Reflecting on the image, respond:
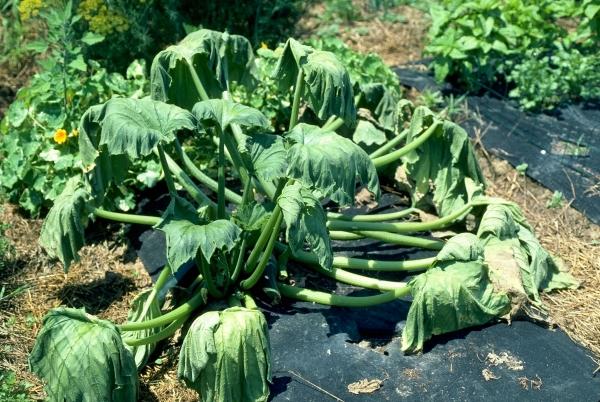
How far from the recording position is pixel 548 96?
231 inches

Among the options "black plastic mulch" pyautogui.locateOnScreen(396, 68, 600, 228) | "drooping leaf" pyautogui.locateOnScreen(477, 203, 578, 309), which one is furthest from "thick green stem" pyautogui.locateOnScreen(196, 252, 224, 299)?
"black plastic mulch" pyautogui.locateOnScreen(396, 68, 600, 228)

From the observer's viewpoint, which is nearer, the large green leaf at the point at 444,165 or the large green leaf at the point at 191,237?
the large green leaf at the point at 191,237

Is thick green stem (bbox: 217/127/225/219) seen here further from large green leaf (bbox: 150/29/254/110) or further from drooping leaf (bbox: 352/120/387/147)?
drooping leaf (bbox: 352/120/387/147)

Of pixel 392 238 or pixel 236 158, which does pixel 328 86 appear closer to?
pixel 236 158

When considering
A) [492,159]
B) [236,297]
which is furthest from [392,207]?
[236,297]

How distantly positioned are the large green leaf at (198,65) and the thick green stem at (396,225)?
3.06 ft

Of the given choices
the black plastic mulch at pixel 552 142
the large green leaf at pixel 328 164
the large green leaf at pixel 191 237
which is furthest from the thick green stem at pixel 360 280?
the black plastic mulch at pixel 552 142

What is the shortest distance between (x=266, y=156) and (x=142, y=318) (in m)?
0.95

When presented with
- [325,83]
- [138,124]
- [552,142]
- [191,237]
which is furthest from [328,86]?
[552,142]

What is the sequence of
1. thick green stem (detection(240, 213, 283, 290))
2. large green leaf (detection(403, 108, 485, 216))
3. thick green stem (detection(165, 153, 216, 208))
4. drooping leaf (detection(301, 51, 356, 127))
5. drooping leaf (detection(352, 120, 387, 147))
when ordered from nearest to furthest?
thick green stem (detection(240, 213, 283, 290)) < drooping leaf (detection(301, 51, 356, 127)) < thick green stem (detection(165, 153, 216, 208)) < large green leaf (detection(403, 108, 485, 216)) < drooping leaf (detection(352, 120, 387, 147))

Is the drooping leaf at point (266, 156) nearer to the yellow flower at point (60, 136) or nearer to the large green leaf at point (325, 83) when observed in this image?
the large green leaf at point (325, 83)

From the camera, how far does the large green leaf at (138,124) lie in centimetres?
354

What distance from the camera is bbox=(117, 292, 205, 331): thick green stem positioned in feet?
12.3

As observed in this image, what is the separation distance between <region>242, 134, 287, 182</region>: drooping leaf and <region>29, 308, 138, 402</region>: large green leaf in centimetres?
87
